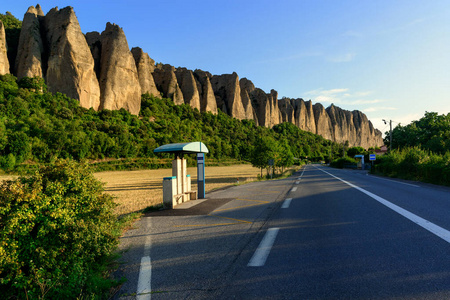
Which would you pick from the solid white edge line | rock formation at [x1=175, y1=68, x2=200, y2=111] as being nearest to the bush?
the solid white edge line

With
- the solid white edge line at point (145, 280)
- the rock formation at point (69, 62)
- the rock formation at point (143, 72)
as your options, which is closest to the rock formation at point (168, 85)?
the rock formation at point (143, 72)

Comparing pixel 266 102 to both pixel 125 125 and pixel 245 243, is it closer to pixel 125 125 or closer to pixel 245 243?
pixel 125 125

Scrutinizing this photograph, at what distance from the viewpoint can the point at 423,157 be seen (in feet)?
72.4

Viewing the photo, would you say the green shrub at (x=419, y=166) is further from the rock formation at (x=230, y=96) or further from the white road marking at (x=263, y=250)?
the rock formation at (x=230, y=96)

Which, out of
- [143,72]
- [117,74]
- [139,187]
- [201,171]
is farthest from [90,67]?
[201,171]

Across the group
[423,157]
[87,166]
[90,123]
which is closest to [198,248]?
[87,166]

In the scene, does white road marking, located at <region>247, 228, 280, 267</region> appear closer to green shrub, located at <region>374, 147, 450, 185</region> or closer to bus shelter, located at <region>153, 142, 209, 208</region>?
bus shelter, located at <region>153, 142, 209, 208</region>

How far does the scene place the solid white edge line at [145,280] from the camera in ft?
10.5

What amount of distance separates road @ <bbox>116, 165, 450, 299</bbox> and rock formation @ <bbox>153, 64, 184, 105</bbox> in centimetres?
9318

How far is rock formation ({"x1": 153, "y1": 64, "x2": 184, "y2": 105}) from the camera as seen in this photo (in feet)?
316

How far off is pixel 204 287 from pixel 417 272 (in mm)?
2735

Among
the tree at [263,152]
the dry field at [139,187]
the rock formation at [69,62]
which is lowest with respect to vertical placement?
the dry field at [139,187]

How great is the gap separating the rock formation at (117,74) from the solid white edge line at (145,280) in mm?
68783

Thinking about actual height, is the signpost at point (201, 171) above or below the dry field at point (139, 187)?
above
